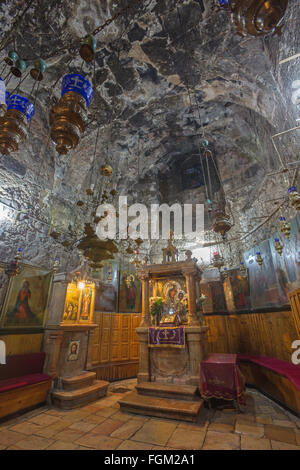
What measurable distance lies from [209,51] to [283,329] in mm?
10325

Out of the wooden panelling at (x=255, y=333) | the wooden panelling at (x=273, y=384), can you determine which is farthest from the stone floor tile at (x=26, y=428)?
the wooden panelling at (x=255, y=333)

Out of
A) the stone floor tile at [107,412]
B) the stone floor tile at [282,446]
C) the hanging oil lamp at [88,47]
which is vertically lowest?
the stone floor tile at [107,412]

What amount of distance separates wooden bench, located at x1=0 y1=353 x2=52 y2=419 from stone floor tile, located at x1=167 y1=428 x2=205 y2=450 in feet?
12.8

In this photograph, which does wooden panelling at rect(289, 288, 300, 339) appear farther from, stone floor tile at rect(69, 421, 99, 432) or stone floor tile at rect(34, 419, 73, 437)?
stone floor tile at rect(34, 419, 73, 437)

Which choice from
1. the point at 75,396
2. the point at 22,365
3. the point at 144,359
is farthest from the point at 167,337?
the point at 22,365

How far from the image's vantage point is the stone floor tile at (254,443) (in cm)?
367

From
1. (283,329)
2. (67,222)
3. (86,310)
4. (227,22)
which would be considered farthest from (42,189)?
(283,329)

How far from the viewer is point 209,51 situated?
7547mm

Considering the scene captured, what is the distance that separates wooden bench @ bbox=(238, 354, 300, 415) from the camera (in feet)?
16.6

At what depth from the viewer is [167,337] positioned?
648 centimetres

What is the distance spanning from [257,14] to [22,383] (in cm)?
825

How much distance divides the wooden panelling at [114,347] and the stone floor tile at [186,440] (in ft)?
16.7

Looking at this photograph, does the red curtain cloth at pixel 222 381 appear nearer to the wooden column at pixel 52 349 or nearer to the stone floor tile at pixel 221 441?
the stone floor tile at pixel 221 441

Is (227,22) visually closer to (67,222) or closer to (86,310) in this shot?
(67,222)
